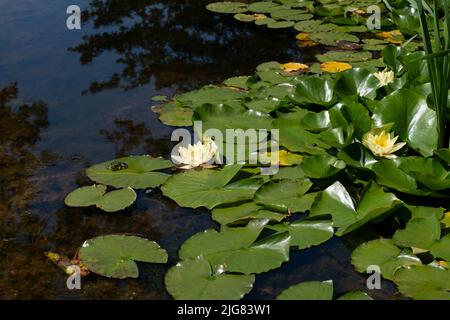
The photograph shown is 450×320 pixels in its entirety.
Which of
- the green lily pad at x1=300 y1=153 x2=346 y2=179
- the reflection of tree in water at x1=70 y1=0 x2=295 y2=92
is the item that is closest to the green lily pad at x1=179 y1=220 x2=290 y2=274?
the green lily pad at x1=300 y1=153 x2=346 y2=179

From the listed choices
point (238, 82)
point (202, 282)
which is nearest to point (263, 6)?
point (238, 82)

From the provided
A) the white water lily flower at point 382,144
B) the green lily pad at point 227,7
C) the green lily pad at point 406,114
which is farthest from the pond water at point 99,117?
the green lily pad at point 406,114

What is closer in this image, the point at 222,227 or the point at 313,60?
the point at 222,227

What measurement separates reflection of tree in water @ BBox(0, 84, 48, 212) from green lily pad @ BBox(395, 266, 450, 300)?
5.03 feet

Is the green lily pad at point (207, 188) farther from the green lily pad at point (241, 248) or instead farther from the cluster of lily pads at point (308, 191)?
the green lily pad at point (241, 248)

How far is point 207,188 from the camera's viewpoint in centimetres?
250

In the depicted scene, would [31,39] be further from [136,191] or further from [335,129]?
[335,129]

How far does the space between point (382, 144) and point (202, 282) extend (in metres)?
1.00

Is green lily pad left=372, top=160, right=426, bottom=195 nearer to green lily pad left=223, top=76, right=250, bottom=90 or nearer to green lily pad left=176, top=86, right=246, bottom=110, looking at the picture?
green lily pad left=176, top=86, right=246, bottom=110

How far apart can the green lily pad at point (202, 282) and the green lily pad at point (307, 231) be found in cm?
28

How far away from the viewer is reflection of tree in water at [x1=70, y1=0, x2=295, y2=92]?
3.87 meters

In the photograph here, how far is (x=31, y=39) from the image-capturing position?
14.4 ft

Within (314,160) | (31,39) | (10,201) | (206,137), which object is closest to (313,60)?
(206,137)

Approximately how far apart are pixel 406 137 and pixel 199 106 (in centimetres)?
108
